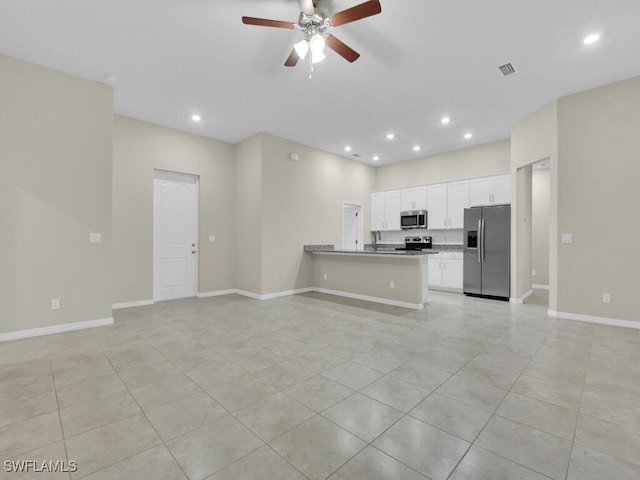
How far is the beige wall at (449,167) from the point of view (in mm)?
6119

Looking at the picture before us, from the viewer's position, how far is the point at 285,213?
598 cm

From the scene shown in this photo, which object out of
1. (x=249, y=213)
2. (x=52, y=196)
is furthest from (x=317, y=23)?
(x=249, y=213)

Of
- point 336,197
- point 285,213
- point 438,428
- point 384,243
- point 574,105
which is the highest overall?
point 574,105

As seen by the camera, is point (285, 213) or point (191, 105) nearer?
point (191, 105)

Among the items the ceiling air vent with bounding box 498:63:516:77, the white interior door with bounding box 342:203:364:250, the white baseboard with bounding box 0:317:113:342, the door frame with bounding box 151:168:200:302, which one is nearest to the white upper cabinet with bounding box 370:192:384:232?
the white interior door with bounding box 342:203:364:250

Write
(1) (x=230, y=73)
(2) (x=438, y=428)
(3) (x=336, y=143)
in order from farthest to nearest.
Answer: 1. (3) (x=336, y=143)
2. (1) (x=230, y=73)
3. (2) (x=438, y=428)

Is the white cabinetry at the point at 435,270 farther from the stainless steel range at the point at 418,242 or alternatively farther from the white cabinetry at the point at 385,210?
the white cabinetry at the point at 385,210

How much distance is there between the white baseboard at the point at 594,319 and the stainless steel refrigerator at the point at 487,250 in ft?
3.68

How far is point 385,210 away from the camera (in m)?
7.88

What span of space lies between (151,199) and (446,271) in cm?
610

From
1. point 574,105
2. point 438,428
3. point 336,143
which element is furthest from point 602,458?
point 336,143

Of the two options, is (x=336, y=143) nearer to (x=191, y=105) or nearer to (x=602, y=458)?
(x=191, y=105)

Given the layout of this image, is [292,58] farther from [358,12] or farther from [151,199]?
[151,199]

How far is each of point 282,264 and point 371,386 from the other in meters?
3.87
